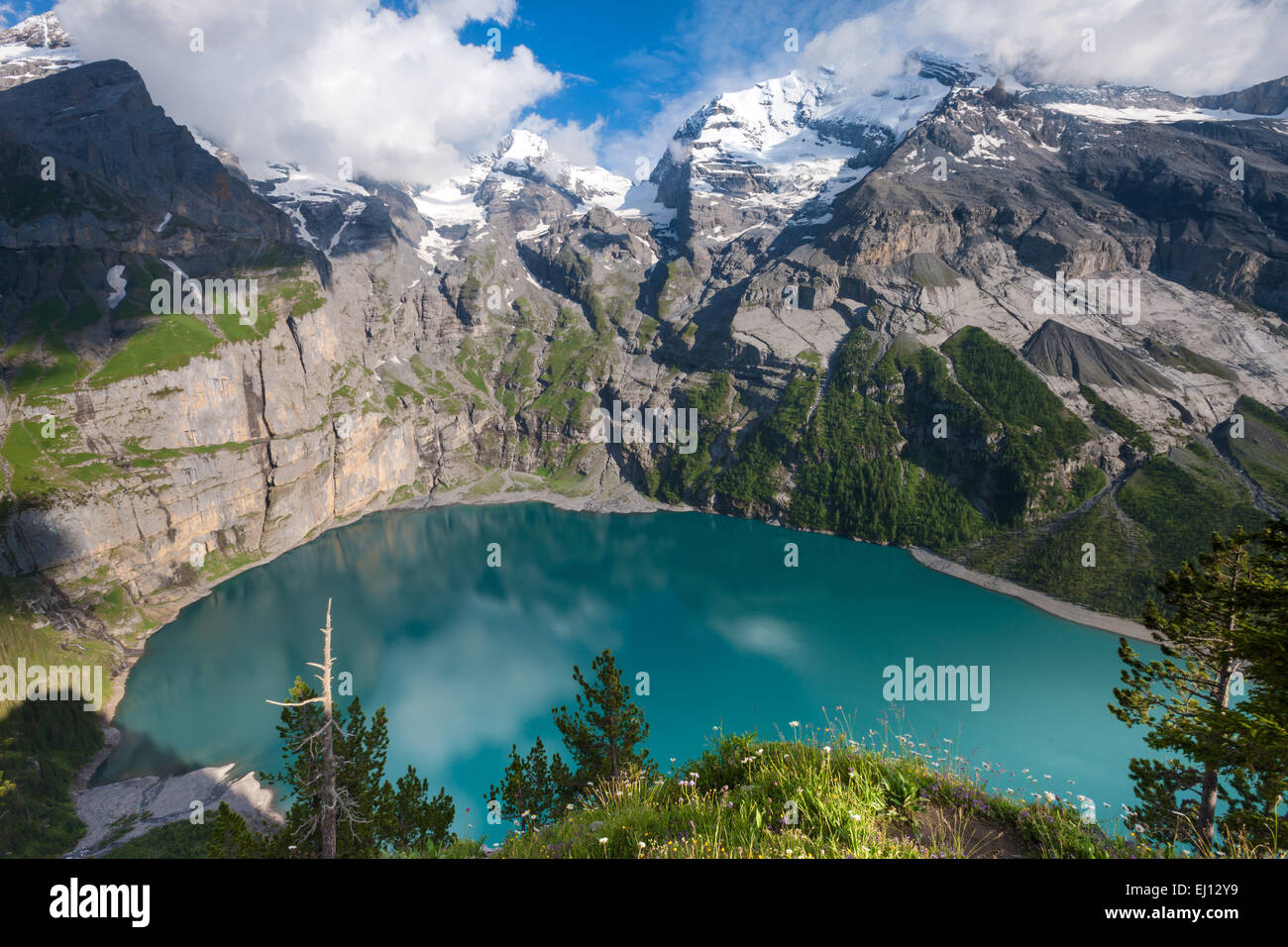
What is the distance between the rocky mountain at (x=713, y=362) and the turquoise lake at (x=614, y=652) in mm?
12941

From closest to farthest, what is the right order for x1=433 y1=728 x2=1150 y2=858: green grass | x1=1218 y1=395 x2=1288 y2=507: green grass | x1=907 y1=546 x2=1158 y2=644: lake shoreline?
x1=433 y1=728 x2=1150 y2=858: green grass, x1=907 y1=546 x2=1158 y2=644: lake shoreline, x1=1218 y1=395 x2=1288 y2=507: green grass

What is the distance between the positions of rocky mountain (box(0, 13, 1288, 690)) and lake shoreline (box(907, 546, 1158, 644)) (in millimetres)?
2486

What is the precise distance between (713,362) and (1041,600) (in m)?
95.1

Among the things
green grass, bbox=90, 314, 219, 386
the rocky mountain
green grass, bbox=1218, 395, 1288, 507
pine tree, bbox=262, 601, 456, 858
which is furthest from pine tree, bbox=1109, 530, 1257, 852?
green grass, bbox=90, 314, 219, 386

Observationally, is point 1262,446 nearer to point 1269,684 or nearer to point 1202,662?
point 1202,662

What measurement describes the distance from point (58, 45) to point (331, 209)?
108169mm

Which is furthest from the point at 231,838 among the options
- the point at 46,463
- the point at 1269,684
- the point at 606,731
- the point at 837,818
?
the point at 46,463

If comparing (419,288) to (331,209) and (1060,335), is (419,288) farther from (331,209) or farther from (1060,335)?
(1060,335)

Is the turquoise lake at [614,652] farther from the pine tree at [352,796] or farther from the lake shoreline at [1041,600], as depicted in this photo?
the pine tree at [352,796]

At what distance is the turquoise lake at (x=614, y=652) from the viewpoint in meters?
45.4

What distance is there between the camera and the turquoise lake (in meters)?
45.4

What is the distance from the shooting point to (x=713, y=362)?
5753 inches

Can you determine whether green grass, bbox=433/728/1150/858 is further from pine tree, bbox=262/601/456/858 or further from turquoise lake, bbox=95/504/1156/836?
turquoise lake, bbox=95/504/1156/836
